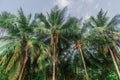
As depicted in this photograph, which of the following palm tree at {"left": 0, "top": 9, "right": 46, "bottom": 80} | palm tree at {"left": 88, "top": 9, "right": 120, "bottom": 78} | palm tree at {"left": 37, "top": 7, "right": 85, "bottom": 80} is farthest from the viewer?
palm tree at {"left": 88, "top": 9, "right": 120, "bottom": 78}

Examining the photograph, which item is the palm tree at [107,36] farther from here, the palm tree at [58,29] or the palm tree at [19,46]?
the palm tree at [19,46]

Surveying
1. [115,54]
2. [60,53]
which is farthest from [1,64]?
[115,54]

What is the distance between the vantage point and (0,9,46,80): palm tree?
26781 millimetres

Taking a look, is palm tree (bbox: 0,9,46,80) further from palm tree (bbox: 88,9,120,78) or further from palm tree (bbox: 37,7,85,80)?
palm tree (bbox: 88,9,120,78)

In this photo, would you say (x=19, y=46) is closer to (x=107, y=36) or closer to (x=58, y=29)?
(x=58, y=29)

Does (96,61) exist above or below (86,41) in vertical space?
below

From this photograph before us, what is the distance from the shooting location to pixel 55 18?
99.8ft

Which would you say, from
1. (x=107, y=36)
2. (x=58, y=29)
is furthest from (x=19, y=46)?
(x=107, y=36)

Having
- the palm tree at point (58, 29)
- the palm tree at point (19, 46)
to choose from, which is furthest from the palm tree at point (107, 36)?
the palm tree at point (19, 46)

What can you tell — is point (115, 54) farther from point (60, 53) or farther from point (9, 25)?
point (9, 25)

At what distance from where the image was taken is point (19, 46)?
26.9 metres

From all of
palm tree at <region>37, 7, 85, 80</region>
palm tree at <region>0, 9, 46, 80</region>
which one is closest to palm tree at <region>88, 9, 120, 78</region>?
palm tree at <region>37, 7, 85, 80</region>

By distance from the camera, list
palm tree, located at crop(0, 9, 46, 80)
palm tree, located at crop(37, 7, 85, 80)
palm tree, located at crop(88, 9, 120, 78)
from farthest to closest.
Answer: palm tree, located at crop(88, 9, 120, 78)
palm tree, located at crop(37, 7, 85, 80)
palm tree, located at crop(0, 9, 46, 80)

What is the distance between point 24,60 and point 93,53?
31.7 ft
